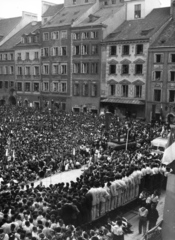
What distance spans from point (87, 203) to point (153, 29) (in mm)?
36216

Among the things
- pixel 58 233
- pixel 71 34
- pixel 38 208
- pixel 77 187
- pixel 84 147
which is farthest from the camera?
pixel 71 34

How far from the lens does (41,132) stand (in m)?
30.5

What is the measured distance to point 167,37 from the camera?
4300 cm

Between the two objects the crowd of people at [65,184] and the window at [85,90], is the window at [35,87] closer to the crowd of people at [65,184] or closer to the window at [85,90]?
the window at [85,90]

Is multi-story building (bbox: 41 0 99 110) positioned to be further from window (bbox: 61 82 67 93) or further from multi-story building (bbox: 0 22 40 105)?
multi-story building (bbox: 0 22 40 105)

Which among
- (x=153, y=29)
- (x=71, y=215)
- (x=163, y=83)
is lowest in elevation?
(x=71, y=215)

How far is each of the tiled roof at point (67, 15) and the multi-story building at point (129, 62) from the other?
7745 millimetres

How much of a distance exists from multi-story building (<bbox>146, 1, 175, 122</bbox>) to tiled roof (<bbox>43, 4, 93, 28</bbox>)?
1511 centimetres

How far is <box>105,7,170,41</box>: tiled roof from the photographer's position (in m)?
44.9

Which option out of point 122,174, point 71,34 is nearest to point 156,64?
point 71,34

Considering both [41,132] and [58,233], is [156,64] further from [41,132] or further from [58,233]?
[58,233]

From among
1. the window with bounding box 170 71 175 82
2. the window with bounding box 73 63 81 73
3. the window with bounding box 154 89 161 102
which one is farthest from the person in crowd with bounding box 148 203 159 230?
the window with bounding box 73 63 81 73

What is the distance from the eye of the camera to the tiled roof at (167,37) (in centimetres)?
4188

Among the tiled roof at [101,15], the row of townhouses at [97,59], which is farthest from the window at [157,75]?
the tiled roof at [101,15]
